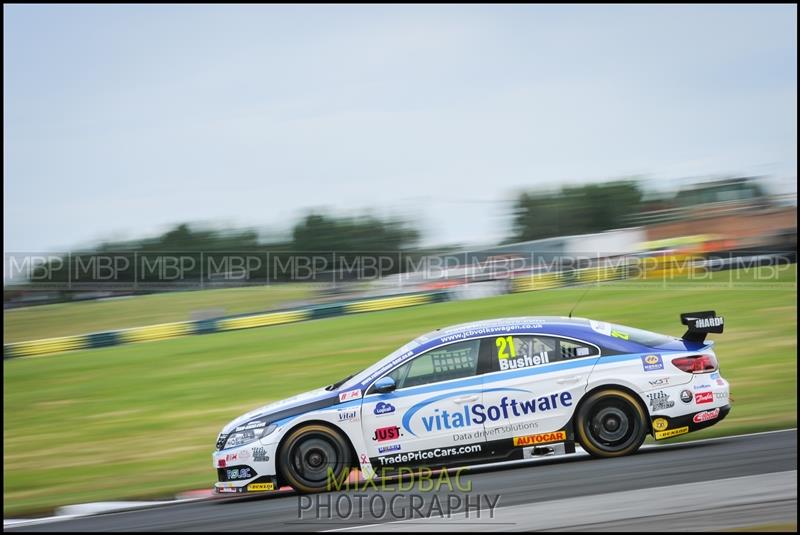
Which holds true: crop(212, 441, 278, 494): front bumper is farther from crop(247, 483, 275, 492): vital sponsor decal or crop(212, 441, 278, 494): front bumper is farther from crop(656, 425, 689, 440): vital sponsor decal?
crop(656, 425, 689, 440): vital sponsor decal

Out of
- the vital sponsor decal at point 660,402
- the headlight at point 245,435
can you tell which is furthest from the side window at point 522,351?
the headlight at point 245,435

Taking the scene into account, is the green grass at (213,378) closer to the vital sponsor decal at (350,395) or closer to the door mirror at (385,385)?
the vital sponsor decal at (350,395)

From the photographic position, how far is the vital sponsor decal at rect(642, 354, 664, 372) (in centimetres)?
711

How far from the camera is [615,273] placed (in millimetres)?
19750

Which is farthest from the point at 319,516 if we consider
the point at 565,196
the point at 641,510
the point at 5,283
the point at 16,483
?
the point at 565,196

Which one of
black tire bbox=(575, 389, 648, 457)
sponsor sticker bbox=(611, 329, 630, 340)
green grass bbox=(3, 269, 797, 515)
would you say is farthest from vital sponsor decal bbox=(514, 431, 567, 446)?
green grass bbox=(3, 269, 797, 515)

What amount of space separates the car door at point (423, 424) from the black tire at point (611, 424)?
0.92 meters

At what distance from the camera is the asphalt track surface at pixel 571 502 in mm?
5395

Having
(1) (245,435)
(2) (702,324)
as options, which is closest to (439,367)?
(1) (245,435)

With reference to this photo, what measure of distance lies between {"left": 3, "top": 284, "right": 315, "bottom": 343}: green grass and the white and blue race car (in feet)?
44.2

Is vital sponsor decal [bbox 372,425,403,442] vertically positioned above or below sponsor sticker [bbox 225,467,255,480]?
above

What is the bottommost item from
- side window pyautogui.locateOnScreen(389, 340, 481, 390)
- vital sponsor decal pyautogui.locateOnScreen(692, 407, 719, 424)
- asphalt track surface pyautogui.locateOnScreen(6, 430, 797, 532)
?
asphalt track surface pyautogui.locateOnScreen(6, 430, 797, 532)

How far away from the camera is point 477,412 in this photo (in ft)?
22.9

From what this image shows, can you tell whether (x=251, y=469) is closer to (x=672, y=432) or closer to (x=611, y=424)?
(x=611, y=424)
